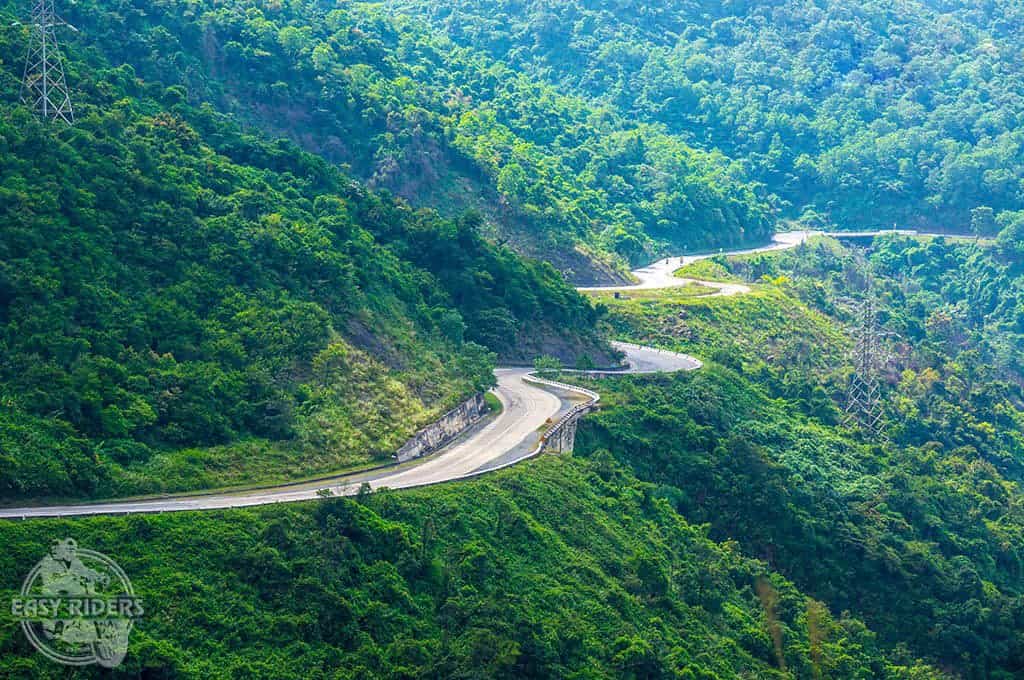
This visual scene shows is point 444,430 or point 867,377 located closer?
point 444,430

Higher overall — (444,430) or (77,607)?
(77,607)

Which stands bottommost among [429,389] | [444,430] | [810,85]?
[444,430]

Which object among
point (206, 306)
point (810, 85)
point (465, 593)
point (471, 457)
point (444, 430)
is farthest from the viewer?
point (810, 85)

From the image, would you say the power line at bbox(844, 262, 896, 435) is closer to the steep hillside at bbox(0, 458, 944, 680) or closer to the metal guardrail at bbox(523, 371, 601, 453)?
the metal guardrail at bbox(523, 371, 601, 453)

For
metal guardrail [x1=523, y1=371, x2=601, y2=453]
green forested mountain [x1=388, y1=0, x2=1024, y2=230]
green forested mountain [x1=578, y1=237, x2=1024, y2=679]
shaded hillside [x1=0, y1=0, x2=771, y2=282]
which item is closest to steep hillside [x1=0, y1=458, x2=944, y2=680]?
metal guardrail [x1=523, y1=371, x2=601, y2=453]

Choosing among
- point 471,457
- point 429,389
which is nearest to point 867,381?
point 429,389

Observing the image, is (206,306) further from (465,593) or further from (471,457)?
(465,593)

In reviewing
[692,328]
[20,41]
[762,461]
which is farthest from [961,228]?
[20,41]
